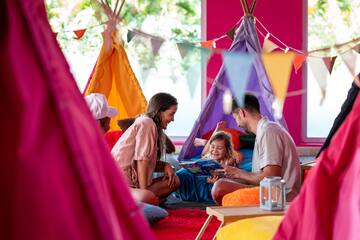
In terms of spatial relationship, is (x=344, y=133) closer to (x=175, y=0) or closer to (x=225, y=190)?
(x=225, y=190)

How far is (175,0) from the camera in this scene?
6.99 m

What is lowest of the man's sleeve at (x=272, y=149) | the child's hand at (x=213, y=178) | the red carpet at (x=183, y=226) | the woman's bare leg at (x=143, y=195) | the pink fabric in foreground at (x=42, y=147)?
the red carpet at (x=183, y=226)

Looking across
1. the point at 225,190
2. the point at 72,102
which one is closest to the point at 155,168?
the point at 225,190

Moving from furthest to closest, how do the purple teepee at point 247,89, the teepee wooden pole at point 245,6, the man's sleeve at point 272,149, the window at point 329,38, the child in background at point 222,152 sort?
the window at point 329,38
the teepee wooden pole at point 245,6
the purple teepee at point 247,89
the child in background at point 222,152
the man's sleeve at point 272,149

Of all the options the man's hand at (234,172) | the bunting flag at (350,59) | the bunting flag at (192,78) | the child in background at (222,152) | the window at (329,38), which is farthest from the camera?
the window at (329,38)

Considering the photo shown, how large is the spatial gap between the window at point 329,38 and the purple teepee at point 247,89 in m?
1.80

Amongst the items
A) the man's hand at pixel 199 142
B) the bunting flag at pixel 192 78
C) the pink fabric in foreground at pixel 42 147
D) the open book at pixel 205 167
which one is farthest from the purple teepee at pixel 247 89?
the pink fabric in foreground at pixel 42 147

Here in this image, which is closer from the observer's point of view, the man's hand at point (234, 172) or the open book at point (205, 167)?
the man's hand at point (234, 172)

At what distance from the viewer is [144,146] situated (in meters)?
3.40

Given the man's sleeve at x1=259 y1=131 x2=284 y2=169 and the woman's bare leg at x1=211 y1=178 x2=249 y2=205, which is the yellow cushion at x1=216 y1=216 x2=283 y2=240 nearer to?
the man's sleeve at x1=259 y1=131 x2=284 y2=169

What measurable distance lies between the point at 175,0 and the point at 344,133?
222 inches

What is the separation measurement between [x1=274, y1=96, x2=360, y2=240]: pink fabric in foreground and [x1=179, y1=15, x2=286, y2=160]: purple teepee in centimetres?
329

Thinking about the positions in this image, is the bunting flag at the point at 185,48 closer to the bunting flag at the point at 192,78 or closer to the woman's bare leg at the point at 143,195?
the bunting flag at the point at 192,78

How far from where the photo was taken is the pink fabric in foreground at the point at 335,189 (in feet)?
5.06
